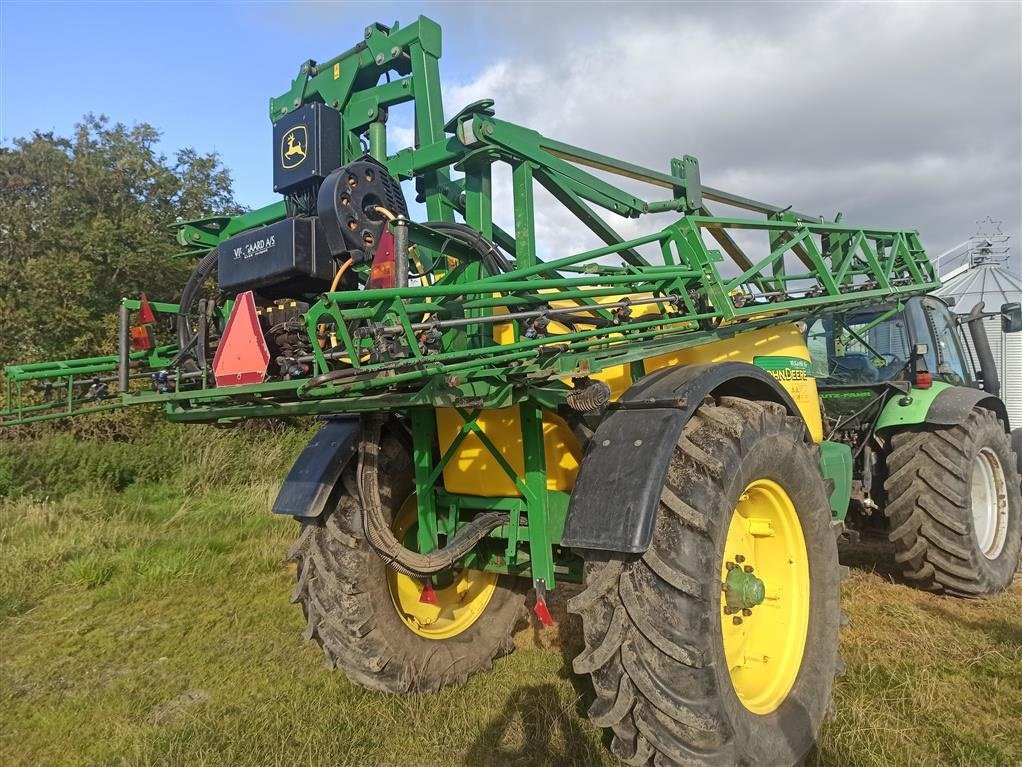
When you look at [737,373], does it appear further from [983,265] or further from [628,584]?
[983,265]

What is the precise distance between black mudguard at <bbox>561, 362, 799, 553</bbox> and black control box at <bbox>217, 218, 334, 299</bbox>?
4.42 feet

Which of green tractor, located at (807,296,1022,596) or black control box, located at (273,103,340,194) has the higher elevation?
black control box, located at (273,103,340,194)

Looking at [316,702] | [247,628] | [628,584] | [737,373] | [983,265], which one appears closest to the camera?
[628,584]

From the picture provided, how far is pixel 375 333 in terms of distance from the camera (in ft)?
7.22

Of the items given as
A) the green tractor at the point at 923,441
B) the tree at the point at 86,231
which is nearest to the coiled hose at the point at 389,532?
the green tractor at the point at 923,441

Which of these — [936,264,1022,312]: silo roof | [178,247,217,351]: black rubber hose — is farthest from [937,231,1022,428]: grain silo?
[178,247,217,351]: black rubber hose

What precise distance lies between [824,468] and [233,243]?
3451 mm

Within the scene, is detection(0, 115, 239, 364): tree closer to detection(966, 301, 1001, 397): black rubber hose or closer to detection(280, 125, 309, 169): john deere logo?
detection(280, 125, 309, 169): john deere logo

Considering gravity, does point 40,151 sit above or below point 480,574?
above

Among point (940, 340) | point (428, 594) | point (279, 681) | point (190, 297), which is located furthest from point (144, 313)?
point (940, 340)

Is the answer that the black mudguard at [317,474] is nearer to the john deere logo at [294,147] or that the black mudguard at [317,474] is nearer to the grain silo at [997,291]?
the john deere logo at [294,147]

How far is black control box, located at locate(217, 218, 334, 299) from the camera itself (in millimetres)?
2834

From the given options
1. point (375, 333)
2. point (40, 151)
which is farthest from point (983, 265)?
point (40, 151)

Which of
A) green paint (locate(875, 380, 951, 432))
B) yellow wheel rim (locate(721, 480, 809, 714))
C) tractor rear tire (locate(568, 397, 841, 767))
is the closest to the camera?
tractor rear tire (locate(568, 397, 841, 767))
